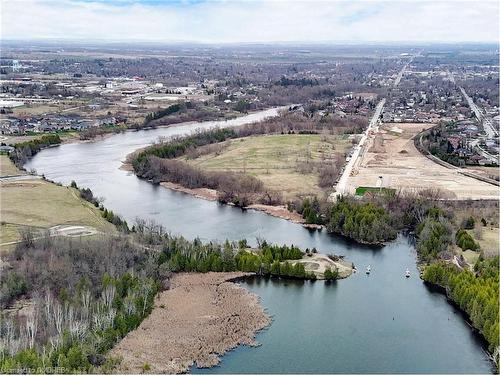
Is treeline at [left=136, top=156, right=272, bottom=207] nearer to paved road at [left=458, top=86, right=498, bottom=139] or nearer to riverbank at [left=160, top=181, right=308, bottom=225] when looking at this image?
riverbank at [left=160, top=181, right=308, bottom=225]

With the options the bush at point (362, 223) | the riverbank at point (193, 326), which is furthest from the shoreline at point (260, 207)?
the riverbank at point (193, 326)

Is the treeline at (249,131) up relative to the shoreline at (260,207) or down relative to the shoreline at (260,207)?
up

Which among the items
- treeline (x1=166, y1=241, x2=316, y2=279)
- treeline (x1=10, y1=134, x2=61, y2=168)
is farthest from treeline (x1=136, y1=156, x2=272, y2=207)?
treeline (x1=166, y1=241, x2=316, y2=279)

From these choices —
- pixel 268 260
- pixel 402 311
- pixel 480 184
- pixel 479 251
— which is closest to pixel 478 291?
pixel 402 311

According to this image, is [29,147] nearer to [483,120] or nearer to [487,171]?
[487,171]

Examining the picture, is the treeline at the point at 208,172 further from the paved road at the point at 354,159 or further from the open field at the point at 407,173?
the open field at the point at 407,173

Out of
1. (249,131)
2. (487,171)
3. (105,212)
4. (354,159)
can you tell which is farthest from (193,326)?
(249,131)
